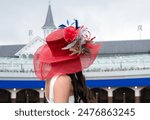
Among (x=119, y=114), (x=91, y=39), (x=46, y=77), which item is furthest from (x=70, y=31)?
(x=119, y=114)

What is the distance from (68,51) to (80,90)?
1.00 feet

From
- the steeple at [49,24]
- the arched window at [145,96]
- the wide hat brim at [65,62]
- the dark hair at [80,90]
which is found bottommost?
the arched window at [145,96]

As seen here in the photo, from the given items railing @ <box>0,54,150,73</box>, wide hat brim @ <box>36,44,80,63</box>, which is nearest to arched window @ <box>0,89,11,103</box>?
railing @ <box>0,54,150,73</box>

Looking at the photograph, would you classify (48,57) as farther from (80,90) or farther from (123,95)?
(123,95)

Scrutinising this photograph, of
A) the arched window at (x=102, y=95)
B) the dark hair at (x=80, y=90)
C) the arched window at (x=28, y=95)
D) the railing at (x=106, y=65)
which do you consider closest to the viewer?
the dark hair at (x=80, y=90)

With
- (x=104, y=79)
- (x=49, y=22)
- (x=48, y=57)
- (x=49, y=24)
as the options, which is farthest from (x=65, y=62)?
(x=49, y=22)

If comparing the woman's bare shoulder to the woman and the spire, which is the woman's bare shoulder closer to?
the woman

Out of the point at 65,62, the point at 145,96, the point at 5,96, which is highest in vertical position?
the point at 65,62

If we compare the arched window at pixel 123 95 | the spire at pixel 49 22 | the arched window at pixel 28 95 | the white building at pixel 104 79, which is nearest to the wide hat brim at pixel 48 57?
the white building at pixel 104 79

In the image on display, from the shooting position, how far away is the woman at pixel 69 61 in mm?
2596

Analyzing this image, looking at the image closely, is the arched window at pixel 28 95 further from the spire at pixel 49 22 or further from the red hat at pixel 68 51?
the red hat at pixel 68 51

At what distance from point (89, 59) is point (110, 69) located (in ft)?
79.9

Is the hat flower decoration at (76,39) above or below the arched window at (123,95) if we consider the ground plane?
above

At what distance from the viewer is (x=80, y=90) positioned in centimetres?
266
